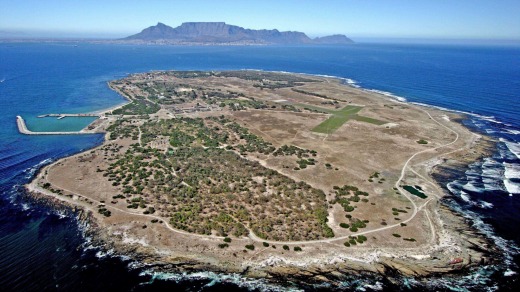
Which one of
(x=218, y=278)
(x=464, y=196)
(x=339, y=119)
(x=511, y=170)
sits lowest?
(x=218, y=278)

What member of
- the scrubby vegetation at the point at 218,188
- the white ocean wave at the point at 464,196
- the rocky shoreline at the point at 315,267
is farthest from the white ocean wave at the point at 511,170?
the scrubby vegetation at the point at 218,188

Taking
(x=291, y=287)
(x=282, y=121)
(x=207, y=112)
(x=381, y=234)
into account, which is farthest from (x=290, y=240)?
(x=207, y=112)

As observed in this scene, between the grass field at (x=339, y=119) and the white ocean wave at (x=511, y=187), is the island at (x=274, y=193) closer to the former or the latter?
the grass field at (x=339, y=119)

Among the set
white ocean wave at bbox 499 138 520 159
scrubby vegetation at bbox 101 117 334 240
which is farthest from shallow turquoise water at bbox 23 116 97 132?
white ocean wave at bbox 499 138 520 159

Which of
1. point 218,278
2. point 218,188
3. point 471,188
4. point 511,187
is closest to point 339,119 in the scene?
point 471,188

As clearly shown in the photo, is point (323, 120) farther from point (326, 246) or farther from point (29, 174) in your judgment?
point (29, 174)

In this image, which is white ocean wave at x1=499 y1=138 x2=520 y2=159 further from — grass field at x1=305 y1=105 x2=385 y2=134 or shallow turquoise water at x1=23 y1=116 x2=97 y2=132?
shallow turquoise water at x1=23 y1=116 x2=97 y2=132

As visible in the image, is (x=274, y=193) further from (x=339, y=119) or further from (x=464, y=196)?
(x=339, y=119)
